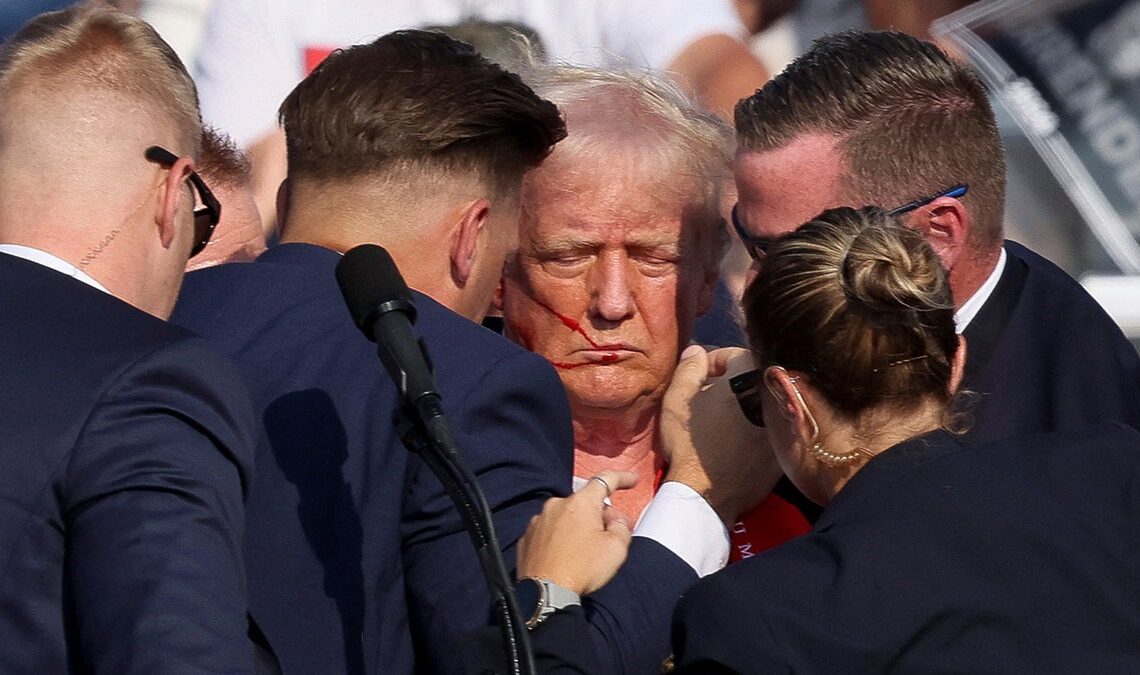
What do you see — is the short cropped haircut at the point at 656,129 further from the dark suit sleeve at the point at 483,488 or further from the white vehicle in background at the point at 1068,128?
the white vehicle in background at the point at 1068,128

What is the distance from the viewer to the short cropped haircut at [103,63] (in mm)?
2014

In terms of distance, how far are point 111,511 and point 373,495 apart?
1.48 feet

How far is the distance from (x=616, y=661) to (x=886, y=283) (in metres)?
0.60

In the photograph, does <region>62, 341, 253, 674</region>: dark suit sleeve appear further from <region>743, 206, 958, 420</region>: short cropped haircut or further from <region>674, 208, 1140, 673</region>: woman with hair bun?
<region>743, 206, 958, 420</region>: short cropped haircut

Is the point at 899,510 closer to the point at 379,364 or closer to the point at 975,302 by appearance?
the point at 379,364

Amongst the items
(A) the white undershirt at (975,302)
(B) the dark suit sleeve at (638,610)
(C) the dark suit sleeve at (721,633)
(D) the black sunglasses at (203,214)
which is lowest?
(B) the dark suit sleeve at (638,610)

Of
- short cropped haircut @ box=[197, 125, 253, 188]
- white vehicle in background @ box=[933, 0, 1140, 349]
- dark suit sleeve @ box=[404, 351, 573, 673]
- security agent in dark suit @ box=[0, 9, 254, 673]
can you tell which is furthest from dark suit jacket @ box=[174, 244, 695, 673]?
white vehicle in background @ box=[933, 0, 1140, 349]

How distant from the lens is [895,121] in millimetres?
2639

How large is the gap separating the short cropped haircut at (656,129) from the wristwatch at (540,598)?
1.00 meters

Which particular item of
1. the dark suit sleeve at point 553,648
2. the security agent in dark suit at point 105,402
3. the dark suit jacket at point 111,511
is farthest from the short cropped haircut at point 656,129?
the dark suit jacket at point 111,511

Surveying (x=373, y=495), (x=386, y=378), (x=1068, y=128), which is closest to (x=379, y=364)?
(x=386, y=378)

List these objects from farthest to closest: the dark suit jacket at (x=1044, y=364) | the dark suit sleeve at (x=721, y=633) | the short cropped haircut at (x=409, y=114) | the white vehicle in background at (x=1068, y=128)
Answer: the white vehicle in background at (x=1068, y=128) → the dark suit jacket at (x=1044, y=364) → the short cropped haircut at (x=409, y=114) → the dark suit sleeve at (x=721, y=633)

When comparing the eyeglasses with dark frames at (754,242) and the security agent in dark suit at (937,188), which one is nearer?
the security agent in dark suit at (937,188)

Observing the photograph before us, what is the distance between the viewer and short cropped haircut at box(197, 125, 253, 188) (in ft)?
10.8
